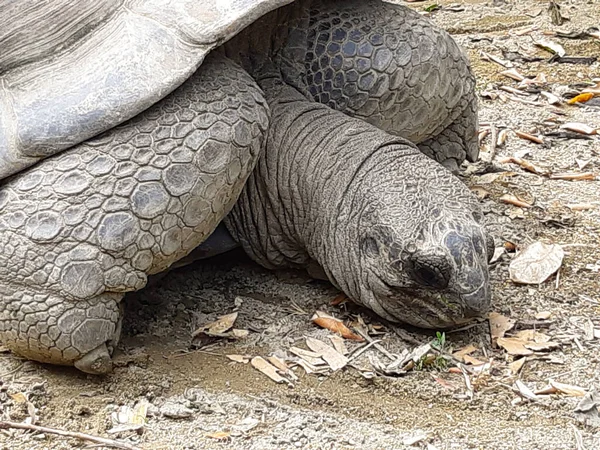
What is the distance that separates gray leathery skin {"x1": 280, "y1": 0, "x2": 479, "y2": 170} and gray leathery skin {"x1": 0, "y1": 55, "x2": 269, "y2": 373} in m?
0.87

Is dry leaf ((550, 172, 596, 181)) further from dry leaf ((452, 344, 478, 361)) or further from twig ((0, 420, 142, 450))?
twig ((0, 420, 142, 450))

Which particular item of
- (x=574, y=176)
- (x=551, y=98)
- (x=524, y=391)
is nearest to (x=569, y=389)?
(x=524, y=391)

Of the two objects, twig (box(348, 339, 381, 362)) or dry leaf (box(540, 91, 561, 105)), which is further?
dry leaf (box(540, 91, 561, 105))

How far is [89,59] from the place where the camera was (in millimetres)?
3428

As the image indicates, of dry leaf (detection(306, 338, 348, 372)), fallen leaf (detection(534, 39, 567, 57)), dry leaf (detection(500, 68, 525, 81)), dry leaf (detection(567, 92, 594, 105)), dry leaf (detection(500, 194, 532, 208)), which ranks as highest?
dry leaf (detection(306, 338, 348, 372))

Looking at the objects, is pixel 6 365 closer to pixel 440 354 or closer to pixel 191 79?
pixel 191 79

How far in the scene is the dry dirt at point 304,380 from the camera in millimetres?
3168

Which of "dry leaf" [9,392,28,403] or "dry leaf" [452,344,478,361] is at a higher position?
"dry leaf" [9,392,28,403]

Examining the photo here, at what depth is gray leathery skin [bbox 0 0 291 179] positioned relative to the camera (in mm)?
3320

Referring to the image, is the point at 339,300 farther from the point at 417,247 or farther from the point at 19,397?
the point at 19,397

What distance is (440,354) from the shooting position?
367cm

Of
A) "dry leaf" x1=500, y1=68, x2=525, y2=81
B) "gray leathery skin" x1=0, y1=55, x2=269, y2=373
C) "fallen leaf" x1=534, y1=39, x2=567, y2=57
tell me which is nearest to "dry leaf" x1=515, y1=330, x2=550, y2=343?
"gray leathery skin" x1=0, y1=55, x2=269, y2=373

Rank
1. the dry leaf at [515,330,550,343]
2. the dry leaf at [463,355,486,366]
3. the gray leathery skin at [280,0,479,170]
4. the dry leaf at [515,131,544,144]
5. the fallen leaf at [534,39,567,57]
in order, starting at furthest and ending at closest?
the fallen leaf at [534,39,567,57]
the dry leaf at [515,131,544,144]
the gray leathery skin at [280,0,479,170]
the dry leaf at [515,330,550,343]
the dry leaf at [463,355,486,366]

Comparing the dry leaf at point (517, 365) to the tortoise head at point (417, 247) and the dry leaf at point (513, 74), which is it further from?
the dry leaf at point (513, 74)
